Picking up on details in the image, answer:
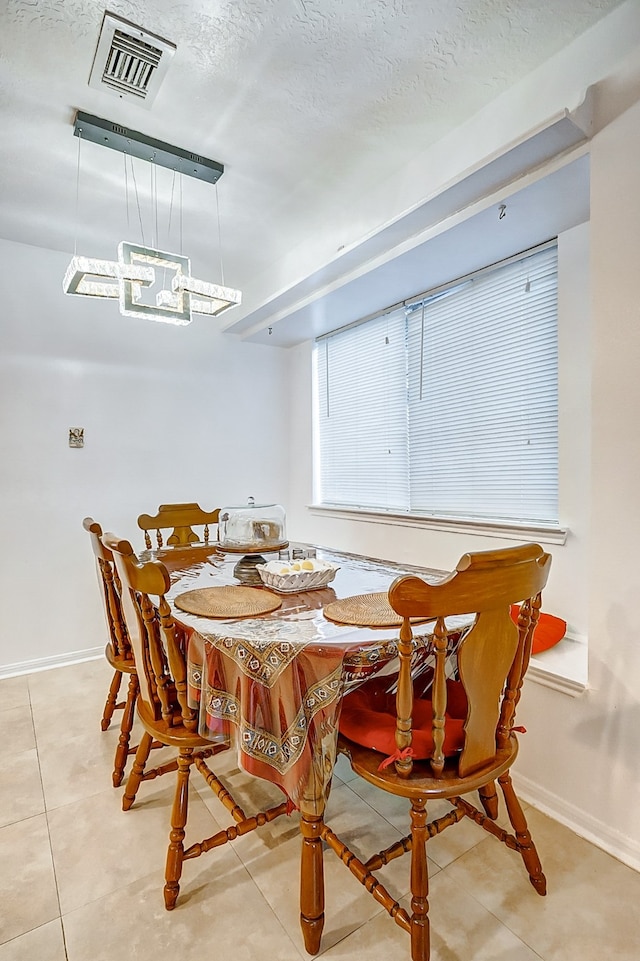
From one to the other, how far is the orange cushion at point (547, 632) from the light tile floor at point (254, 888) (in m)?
0.56

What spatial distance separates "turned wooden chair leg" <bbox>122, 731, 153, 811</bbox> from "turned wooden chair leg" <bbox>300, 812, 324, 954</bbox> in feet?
2.22

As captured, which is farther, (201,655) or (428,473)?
(428,473)

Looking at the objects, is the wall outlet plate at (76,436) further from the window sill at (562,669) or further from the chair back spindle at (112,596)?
the window sill at (562,669)

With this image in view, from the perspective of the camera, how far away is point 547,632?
1.94m

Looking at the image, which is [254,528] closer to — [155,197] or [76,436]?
[76,436]

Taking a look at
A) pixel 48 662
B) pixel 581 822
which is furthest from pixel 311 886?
pixel 48 662

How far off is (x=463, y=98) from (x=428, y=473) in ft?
5.73

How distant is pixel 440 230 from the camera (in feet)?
6.87

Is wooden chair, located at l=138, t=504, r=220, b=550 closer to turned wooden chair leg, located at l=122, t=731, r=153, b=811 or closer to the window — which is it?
the window

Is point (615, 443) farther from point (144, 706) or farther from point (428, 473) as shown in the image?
point (144, 706)

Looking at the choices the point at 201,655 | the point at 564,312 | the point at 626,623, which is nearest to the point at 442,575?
the point at 626,623

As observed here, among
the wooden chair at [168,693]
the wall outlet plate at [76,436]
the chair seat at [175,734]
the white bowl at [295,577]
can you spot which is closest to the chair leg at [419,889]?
the wooden chair at [168,693]

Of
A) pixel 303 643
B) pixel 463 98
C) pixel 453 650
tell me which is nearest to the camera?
pixel 303 643

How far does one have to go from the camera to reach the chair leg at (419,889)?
1.12 m
